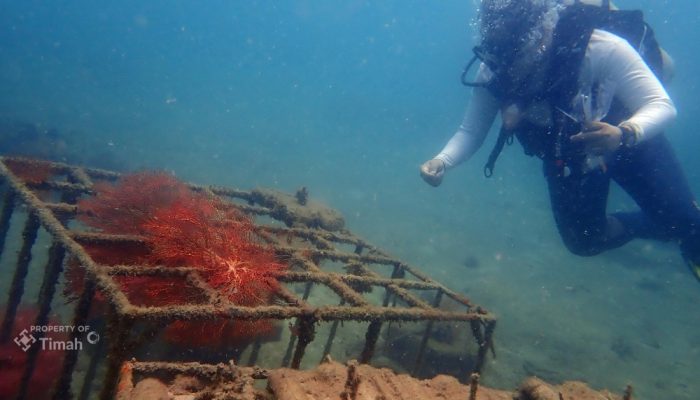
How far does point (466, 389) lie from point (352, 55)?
681ft

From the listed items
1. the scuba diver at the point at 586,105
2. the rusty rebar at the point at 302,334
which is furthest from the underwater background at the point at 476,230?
the rusty rebar at the point at 302,334

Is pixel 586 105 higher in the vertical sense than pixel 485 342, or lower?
higher

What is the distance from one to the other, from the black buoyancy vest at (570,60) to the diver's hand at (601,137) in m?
0.85

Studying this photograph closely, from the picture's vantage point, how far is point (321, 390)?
7.73 ft

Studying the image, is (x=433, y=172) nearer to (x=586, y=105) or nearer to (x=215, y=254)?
(x=586, y=105)

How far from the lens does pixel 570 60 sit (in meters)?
5.21

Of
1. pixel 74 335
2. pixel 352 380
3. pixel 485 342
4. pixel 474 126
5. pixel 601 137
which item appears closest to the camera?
pixel 352 380

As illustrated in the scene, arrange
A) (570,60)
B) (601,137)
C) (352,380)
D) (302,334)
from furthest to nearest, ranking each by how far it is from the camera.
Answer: (570,60), (601,137), (302,334), (352,380)

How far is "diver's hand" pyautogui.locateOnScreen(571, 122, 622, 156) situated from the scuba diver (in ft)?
0.03

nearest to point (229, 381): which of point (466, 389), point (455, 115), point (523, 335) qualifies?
point (466, 389)

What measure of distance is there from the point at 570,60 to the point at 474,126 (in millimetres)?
1833

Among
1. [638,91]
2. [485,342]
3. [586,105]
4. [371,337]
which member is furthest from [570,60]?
[371,337]

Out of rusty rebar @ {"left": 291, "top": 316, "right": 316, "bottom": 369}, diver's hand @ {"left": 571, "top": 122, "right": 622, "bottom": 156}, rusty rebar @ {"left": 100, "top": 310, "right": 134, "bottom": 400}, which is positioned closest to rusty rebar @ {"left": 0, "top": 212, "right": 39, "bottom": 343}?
rusty rebar @ {"left": 100, "top": 310, "right": 134, "bottom": 400}

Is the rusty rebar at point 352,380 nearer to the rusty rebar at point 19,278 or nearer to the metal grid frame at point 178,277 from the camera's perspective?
the metal grid frame at point 178,277
